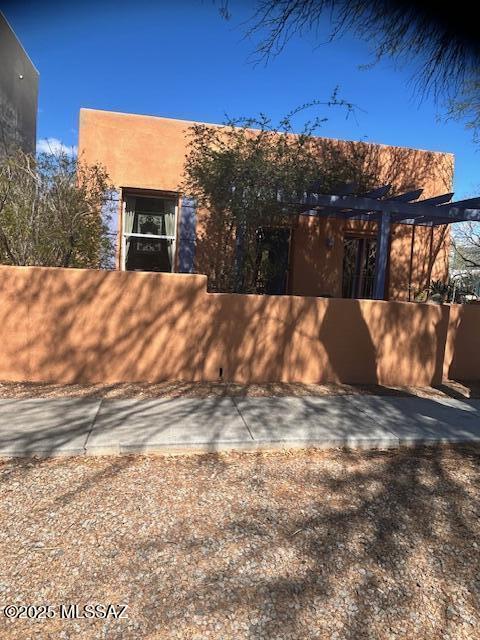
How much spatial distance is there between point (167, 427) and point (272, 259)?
7060 mm

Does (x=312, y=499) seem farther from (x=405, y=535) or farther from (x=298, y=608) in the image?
(x=298, y=608)

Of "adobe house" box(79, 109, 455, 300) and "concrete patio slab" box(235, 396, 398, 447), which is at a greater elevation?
"adobe house" box(79, 109, 455, 300)

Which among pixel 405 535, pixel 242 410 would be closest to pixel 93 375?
pixel 242 410

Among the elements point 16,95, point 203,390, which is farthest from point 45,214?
point 16,95

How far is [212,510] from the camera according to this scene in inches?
132

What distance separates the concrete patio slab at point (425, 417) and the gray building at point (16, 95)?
10.1 m

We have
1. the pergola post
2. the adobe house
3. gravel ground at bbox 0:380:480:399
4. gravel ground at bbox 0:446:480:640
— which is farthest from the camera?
the adobe house

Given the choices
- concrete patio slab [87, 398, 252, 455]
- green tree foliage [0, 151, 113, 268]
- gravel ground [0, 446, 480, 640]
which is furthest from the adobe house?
gravel ground [0, 446, 480, 640]

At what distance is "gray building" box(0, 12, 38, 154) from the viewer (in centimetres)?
1189

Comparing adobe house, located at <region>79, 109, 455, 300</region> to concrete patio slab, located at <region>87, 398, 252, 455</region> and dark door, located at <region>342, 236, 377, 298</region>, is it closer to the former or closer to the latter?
dark door, located at <region>342, 236, 377, 298</region>

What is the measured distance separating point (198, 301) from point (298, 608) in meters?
4.53

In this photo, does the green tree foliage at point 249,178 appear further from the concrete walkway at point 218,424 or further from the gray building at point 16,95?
the gray building at point 16,95

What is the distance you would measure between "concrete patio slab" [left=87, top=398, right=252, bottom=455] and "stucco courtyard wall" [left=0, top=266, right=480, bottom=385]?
982 millimetres

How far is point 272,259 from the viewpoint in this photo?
36.8 feet
